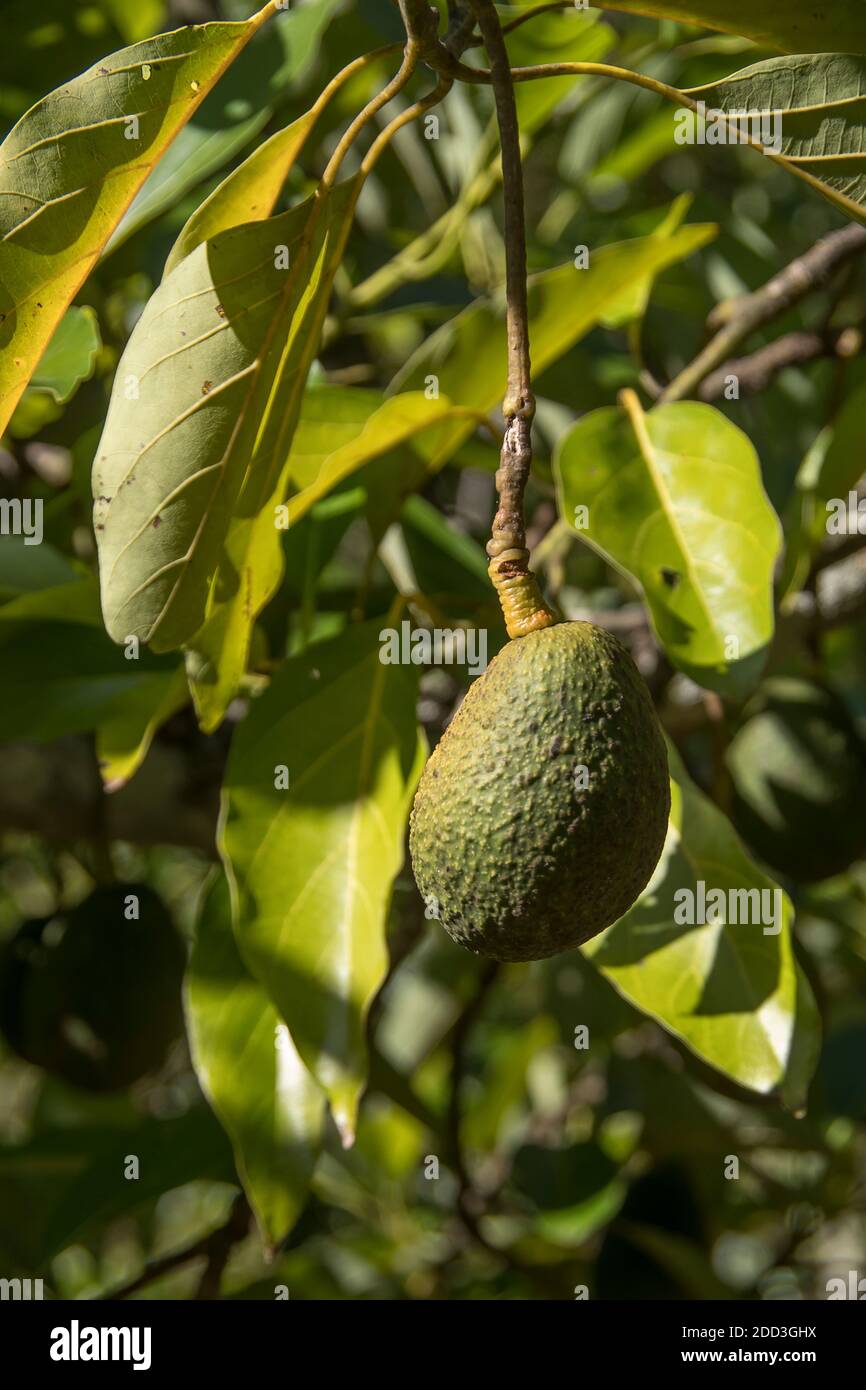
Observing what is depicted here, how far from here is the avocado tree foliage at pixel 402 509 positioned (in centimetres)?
77

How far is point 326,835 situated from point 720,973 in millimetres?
321

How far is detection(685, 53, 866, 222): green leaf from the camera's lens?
75cm

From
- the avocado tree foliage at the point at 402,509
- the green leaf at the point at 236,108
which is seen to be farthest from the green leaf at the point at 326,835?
the green leaf at the point at 236,108

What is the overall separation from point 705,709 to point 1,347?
878 millimetres

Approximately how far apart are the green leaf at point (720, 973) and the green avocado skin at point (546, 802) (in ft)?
1.00

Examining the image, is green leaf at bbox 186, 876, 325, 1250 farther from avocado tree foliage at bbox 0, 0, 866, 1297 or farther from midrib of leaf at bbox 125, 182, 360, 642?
midrib of leaf at bbox 125, 182, 360, 642

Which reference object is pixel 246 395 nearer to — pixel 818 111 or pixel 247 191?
pixel 247 191

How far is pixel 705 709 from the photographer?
1433 mm

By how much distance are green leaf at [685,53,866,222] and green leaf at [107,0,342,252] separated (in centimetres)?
45

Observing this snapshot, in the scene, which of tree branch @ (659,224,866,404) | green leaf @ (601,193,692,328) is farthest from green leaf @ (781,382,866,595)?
green leaf @ (601,193,692,328)

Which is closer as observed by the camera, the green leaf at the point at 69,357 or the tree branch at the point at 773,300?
the green leaf at the point at 69,357

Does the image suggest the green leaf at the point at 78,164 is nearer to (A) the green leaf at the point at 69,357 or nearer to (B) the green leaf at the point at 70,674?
(A) the green leaf at the point at 69,357

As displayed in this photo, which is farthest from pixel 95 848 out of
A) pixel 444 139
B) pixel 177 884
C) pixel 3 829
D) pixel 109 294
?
pixel 177 884

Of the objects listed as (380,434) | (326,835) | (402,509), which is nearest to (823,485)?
(402,509)
